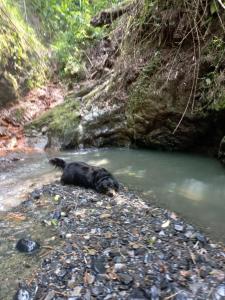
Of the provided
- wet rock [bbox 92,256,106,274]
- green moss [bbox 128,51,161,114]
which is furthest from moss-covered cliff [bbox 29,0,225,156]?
wet rock [bbox 92,256,106,274]

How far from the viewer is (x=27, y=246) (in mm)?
3424

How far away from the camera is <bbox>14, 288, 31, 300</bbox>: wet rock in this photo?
2.67 m

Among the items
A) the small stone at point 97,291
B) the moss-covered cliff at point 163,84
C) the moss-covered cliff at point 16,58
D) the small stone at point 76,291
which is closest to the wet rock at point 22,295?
the small stone at point 76,291

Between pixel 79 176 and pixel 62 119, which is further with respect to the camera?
pixel 62 119

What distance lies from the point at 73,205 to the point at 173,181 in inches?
71.8

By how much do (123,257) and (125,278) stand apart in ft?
1.11

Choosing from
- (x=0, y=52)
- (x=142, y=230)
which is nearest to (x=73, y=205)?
(x=142, y=230)

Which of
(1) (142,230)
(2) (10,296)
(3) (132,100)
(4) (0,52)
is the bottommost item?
(2) (10,296)

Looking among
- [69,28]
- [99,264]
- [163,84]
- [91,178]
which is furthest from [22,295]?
[69,28]

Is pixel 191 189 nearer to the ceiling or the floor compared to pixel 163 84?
nearer to the floor

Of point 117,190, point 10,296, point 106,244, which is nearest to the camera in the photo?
point 10,296

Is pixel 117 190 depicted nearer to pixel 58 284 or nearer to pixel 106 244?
pixel 106 244

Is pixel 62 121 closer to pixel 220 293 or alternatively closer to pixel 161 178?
pixel 161 178

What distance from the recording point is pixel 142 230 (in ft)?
12.3
